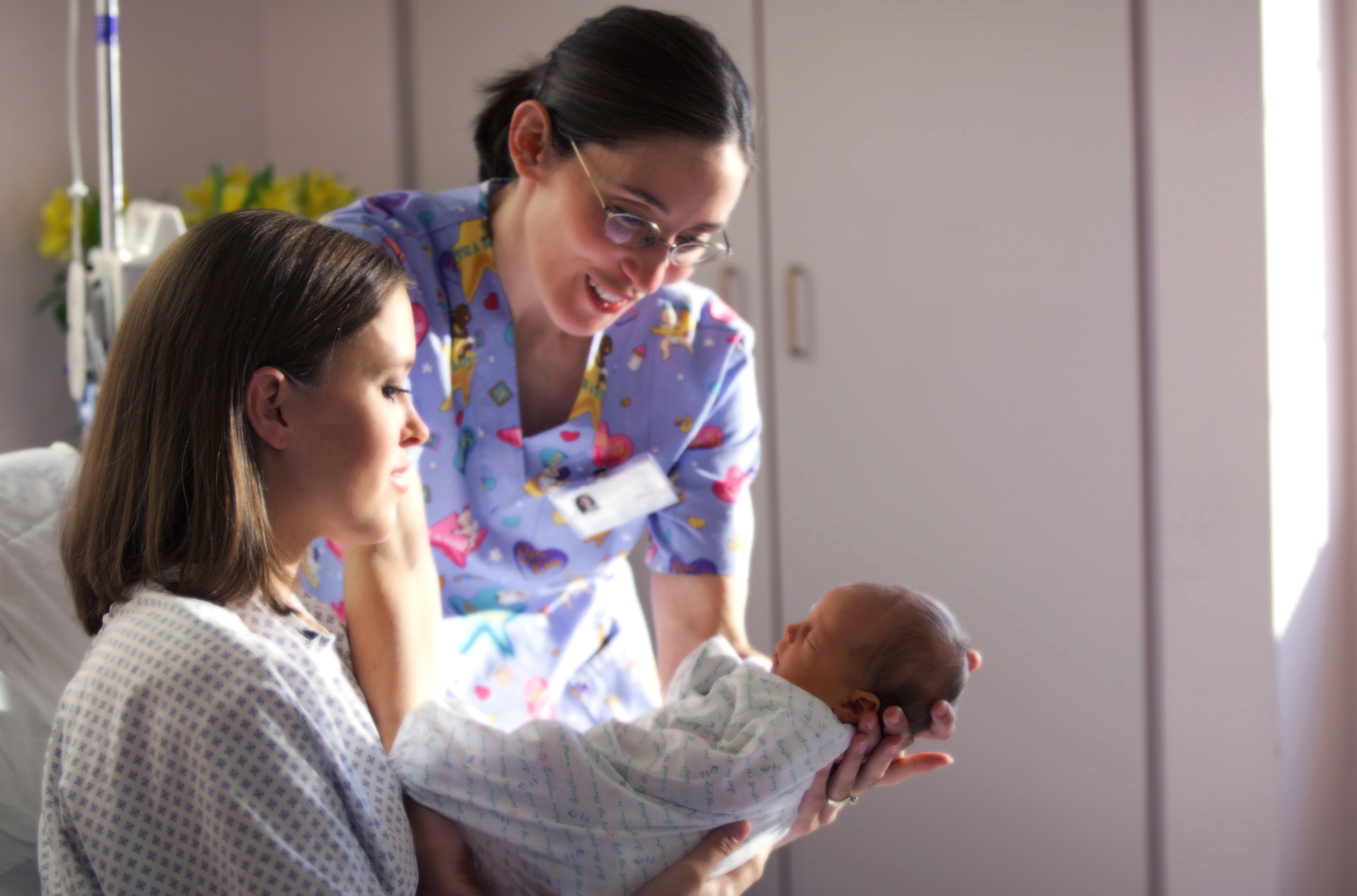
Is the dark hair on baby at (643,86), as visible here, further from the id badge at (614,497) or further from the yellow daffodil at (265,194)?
the yellow daffodil at (265,194)

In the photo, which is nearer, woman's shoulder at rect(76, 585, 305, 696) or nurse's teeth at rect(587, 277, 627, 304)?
woman's shoulder at rect(76, 585, 305, 696)

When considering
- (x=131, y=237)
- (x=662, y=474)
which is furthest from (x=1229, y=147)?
(x=131, y=237)

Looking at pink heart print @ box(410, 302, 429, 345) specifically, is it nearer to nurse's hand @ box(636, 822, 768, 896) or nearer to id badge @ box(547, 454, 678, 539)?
id badge @ box(547, 454, 678, 539)

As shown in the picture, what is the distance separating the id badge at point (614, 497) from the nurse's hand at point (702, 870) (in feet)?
1.73

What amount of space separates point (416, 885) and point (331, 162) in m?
2.45

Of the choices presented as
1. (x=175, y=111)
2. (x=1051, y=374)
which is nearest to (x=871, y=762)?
(x=1051, y=374)

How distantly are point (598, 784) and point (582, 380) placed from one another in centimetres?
66

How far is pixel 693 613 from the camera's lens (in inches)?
65.7

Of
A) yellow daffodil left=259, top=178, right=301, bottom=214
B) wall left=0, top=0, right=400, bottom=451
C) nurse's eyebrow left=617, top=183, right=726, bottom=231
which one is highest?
wall left=0, top=0, right=400, bottom=451

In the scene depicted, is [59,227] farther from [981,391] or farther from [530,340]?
[981,391]

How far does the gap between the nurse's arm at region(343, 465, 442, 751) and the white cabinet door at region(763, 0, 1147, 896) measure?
1.41 meters

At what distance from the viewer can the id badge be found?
1604 millimetres

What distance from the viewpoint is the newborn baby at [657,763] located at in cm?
114

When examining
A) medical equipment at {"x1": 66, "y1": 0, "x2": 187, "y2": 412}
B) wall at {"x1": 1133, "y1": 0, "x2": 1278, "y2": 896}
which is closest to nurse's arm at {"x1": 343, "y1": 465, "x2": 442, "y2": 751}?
medical equipment at {"x1": 66, "y1": 0, "x2": 187, "y2": 412}
